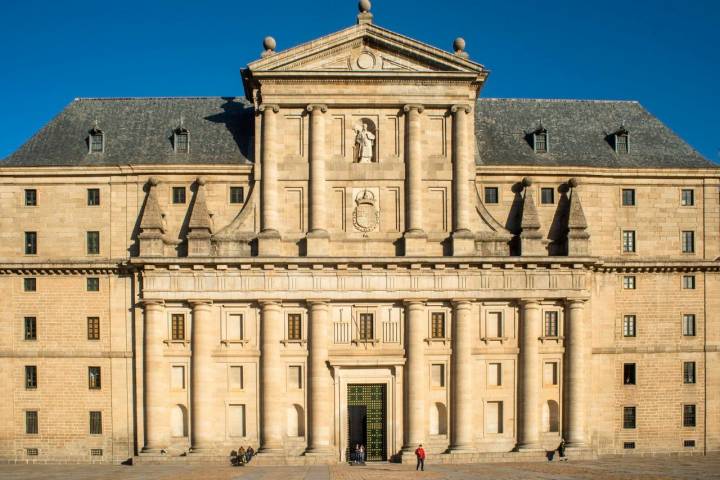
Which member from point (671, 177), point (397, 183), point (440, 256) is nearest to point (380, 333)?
point (440, 256)

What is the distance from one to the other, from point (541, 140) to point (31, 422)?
35.1 meters

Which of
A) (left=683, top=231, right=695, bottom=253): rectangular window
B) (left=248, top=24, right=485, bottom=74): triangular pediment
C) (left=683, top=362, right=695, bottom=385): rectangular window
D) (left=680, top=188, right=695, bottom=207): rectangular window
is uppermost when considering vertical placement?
(left=248, top=24, right=485, bottom=74): triangular pediment

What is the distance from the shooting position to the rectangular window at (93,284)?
51.6 m

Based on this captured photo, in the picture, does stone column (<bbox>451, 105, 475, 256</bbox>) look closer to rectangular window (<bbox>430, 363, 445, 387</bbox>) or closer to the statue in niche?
the statue in niche

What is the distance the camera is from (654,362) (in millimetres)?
52719

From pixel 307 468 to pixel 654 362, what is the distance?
858 inches

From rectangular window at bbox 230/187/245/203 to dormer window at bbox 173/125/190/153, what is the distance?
13.5 ft

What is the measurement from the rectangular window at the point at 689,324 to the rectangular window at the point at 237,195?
27.7 meters

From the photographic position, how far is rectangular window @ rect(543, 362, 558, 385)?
51219 mm

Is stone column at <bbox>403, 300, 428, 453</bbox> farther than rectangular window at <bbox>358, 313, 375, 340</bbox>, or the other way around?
rectangular window at <bbox>358, 313, 375, 340</bbox>

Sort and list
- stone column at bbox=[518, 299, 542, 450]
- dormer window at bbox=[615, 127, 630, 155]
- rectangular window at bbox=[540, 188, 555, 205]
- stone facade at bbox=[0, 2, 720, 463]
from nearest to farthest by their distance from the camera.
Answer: stone facade at bbox=[0, 2, 720, 463], stone column at bbox=[518, 299, 542, 450], rectangular window at bbox=[540, 188, 555, 205], dormer window at bbox=[615, 127, 630, 155]

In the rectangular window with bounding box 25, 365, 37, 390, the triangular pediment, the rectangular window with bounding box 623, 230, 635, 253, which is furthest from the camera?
the rectangular window with bounding box 623, 230, 635, 253

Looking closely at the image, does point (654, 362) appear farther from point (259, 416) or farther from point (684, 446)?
point (259, 416)

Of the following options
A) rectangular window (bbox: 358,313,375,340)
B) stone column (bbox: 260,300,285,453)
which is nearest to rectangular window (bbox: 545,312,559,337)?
rectangular window (bbox: 358,313,375,340)
